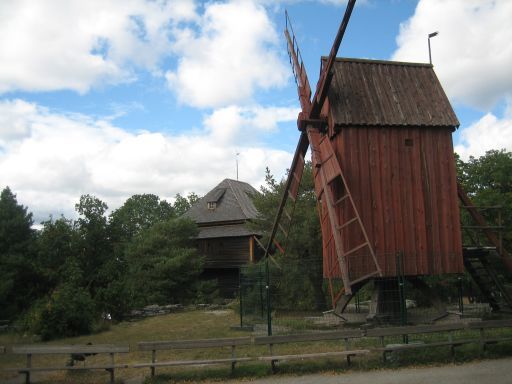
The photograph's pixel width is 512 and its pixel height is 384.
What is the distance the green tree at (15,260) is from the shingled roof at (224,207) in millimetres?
10940

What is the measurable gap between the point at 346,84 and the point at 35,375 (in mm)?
11733

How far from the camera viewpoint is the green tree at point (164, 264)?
2917 cm

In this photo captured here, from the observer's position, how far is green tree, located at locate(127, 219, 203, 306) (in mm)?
29172

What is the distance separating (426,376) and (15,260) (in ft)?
84.1

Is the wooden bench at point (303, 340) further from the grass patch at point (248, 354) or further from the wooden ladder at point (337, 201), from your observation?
the wooden ladder at point (337, 201)

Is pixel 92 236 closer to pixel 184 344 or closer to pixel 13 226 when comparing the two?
pixel 13 226

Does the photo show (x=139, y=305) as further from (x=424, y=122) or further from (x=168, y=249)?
(x=424, y=122)

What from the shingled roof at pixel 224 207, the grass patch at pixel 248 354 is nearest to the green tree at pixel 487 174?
the shingled roof at pixel 224 207

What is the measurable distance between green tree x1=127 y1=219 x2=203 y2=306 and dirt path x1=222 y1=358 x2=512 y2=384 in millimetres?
19917

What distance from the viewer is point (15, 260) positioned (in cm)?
2833

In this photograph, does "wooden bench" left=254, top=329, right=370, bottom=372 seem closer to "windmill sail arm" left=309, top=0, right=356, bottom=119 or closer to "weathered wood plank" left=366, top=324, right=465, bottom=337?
"weathered wood plank" left=366, top=324, right=465, bottom=337

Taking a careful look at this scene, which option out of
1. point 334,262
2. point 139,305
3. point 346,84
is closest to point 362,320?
point 334,262

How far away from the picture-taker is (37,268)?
90.8ft

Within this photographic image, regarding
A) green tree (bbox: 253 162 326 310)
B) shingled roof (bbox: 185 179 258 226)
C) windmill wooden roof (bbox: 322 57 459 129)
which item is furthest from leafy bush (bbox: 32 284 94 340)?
shingled roof (bbox: 185 179 258 226)
